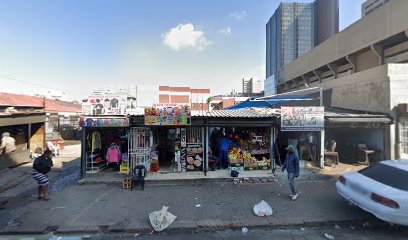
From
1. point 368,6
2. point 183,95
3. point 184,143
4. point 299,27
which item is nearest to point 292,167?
point 184,143

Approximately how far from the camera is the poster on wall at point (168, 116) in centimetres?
868

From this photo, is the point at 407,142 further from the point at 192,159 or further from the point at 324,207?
the point at 192,159

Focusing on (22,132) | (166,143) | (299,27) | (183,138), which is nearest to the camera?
(183,138)

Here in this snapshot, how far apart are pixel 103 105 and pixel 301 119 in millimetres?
8070

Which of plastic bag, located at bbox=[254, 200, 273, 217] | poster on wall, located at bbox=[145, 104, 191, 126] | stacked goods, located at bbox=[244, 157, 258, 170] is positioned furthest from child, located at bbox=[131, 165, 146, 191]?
stacked goods, located at bbox=[244, 157, 258, 170]

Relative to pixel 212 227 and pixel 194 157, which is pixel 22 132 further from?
pixel 212 227

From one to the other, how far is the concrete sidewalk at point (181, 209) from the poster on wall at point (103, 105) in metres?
2.86

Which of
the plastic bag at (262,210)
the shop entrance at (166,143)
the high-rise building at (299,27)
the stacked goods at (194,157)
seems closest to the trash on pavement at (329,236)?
the plastic bag at (262,210)

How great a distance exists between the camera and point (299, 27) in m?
46.5

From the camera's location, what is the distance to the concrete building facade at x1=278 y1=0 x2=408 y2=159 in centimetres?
1019

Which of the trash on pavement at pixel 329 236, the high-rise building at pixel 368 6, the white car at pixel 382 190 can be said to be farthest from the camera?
the high-rise building at pixel 368 6

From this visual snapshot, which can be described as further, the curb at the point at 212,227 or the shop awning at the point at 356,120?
the shop awning at the point at 356,120

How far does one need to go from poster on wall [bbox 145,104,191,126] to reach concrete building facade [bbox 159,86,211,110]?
34444 mm

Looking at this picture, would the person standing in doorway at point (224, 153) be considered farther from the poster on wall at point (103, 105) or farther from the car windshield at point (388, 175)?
the car windshield at point (388, 175)
